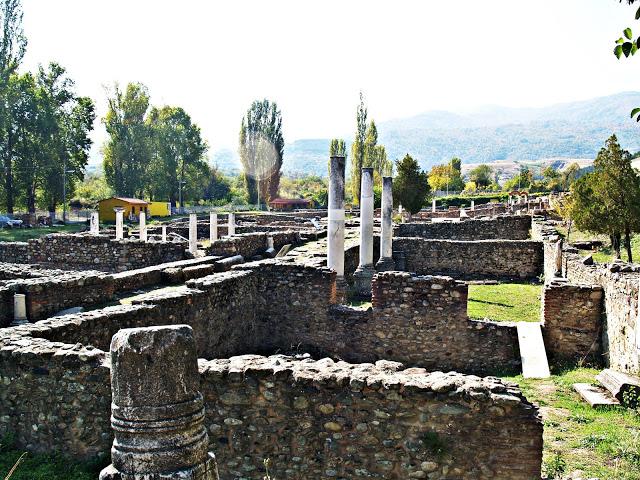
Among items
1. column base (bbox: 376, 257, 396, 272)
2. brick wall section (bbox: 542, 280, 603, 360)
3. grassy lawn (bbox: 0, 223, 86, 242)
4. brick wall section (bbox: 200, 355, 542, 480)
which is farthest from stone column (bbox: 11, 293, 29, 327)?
grassy lawn (bbox: 0, 223, 86, 242)

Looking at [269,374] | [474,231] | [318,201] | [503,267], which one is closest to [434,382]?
[269,374]

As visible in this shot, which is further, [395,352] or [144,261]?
[144,261]

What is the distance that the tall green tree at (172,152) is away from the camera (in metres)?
67.4

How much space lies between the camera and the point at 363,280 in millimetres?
18953

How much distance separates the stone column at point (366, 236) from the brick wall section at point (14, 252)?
33.2ft

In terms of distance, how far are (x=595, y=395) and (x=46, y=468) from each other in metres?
6.87

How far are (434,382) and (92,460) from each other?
11.8 ft

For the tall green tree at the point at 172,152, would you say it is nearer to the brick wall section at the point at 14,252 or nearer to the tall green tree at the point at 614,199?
the brick wall section at the point at 14,252

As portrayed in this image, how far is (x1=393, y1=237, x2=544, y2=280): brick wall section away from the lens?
22609 mm

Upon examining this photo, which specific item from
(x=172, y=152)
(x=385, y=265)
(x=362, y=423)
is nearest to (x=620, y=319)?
(x=362, y=423)

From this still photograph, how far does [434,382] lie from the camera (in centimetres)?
550

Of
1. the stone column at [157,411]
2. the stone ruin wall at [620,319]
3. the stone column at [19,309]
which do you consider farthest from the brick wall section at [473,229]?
the stone column at [157,411]

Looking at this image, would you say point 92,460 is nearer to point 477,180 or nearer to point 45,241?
point 45,241

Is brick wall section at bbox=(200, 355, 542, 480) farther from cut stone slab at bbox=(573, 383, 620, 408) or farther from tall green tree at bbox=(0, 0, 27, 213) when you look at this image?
tall green tree at bbox=(0, 0, 27, 213)
